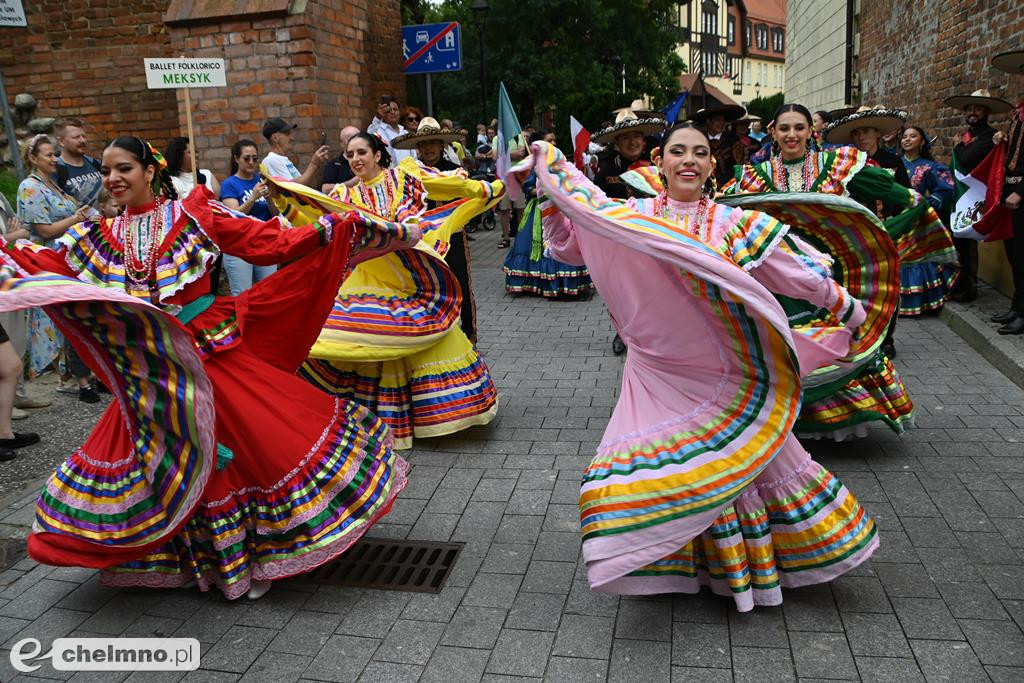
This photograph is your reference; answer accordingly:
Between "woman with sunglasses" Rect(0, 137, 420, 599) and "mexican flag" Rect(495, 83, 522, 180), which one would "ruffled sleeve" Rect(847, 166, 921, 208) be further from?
"woman with sunglasses" Rect(0, 137, 420, 599)

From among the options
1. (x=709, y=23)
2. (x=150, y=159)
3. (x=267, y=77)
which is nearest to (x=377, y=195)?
(x=150, y=159)

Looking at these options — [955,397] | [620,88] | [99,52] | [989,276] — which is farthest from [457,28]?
[620,88]

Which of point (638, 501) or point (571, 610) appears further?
point (571, 610)

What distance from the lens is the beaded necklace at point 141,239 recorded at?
11.6 ft

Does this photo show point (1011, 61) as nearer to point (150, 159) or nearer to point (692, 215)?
point (692, 215)

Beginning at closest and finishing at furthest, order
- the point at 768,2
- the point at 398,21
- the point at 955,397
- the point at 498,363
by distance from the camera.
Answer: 1. the point at 955,397
2. the point at 498,363
3. the point at 398,21
4. the point at 768,2

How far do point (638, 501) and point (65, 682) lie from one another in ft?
7.16

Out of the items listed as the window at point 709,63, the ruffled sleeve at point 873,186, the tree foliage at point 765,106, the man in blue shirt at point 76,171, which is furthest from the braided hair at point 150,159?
the window at point 709,63

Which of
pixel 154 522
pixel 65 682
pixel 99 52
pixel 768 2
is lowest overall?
pixel 65 682

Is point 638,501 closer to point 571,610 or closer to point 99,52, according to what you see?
point 571,610

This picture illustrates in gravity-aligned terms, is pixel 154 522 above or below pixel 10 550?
above

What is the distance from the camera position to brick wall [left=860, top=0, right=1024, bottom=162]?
923 cm

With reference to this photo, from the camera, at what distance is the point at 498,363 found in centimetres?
714

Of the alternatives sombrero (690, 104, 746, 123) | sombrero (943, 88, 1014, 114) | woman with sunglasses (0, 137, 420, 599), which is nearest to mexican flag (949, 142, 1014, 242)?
sombrero (943, 88, 1014, 114)
